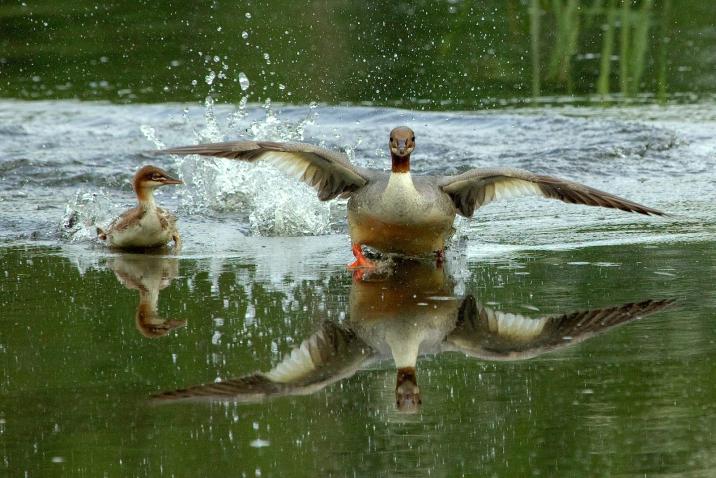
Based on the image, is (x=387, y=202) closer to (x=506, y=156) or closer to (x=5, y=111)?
(x=506, y=156)

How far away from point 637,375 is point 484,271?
101 inches

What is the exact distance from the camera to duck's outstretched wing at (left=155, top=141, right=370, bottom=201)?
339 inches

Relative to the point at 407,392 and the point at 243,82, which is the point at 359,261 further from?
the point at 243,82

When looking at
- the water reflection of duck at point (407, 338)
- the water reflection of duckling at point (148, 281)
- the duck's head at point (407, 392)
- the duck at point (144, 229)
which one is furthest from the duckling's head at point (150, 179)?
the duck's head at point (407, 392)

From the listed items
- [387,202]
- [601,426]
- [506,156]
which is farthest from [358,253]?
[506,156]

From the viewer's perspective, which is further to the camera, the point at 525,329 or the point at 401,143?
the point at 401,143

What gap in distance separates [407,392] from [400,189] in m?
2.93

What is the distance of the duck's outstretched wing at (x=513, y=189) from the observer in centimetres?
830

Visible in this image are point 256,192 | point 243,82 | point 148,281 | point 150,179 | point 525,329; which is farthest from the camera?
point 243,82

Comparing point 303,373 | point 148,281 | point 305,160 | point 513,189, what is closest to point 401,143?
point 305,160

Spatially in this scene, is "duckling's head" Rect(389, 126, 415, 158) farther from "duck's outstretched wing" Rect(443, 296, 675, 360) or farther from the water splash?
the water splash

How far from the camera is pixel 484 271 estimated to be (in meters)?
8.39

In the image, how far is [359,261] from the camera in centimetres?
860

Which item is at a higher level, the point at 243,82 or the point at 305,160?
the point at 305,160
